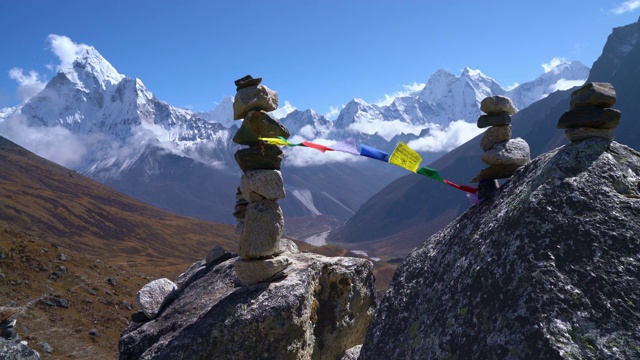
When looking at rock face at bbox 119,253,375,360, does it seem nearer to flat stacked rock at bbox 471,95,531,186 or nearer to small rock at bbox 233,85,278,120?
small rock at bbox 233,85,278,120

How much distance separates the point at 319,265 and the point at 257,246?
2.66 meters

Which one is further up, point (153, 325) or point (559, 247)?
point (559, 247)

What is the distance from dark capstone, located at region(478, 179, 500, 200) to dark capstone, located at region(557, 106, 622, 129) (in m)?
2.18

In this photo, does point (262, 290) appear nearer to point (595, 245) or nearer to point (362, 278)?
point (362, 278)

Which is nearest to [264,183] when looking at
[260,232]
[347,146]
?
[260,232]

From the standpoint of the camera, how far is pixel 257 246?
16641 mm

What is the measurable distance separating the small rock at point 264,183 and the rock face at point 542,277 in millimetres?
7687

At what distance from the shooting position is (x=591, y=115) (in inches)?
352

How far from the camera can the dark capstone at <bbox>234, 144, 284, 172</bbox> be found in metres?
16.8

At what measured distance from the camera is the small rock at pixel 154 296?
18917mm

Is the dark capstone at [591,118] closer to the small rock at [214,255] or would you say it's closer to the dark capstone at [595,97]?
the dark capstone at [595,97]

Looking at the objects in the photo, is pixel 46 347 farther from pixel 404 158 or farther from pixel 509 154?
pixel 509 154

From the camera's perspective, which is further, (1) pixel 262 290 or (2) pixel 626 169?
(1) pixel 262 290

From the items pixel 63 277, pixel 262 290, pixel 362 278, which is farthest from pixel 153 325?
pixel 63 277
